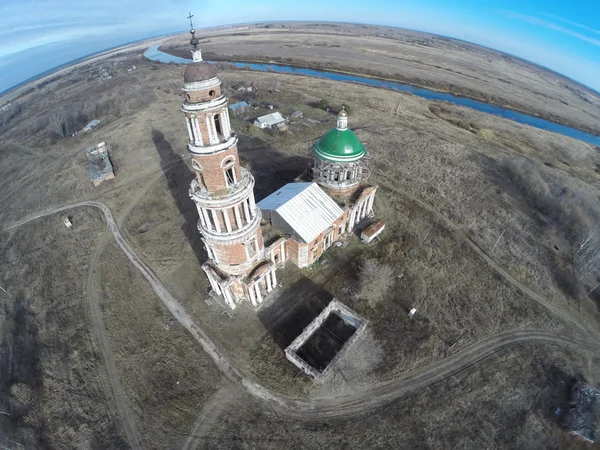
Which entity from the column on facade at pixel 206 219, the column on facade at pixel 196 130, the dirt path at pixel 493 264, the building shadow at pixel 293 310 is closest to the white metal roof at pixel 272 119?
the dirt path at pixel 493 264

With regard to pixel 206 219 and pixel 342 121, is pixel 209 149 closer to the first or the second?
pixel 206 219

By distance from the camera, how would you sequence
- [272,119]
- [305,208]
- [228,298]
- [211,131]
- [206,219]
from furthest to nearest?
1. [272,119]
2. [305,208]
3. [228,298]
4. [206,219]
5. [211,131]

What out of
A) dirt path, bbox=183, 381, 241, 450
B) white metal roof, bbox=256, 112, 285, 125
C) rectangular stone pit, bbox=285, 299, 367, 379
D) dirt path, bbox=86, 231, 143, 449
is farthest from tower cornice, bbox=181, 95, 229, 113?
white metal roof, bbox=256, 112, 285, 125

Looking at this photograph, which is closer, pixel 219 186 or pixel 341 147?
pixel 219 186

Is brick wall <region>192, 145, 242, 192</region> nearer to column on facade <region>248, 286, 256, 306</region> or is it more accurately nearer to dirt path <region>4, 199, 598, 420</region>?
column on facade <region>248, 286, 256, 306</region>

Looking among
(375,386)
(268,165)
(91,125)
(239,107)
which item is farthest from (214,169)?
(91,125)

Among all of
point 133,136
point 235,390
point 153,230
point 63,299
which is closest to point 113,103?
point 133,136

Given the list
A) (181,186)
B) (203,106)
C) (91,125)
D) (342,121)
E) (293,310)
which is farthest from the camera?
(91,125)

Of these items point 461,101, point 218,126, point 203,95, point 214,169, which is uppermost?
point 203,95
